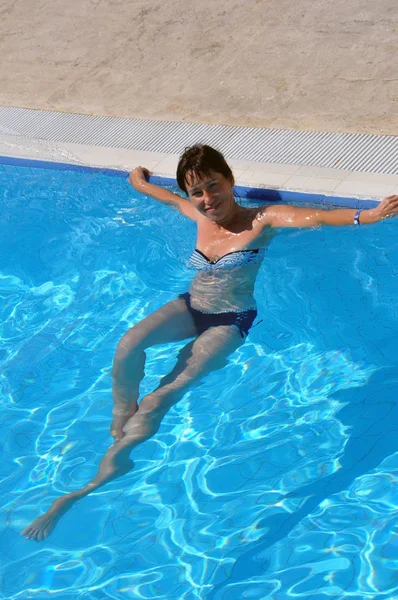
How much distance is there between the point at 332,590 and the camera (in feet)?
11.2

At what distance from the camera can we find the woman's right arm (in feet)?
15.1

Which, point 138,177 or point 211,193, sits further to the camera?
point 138,177

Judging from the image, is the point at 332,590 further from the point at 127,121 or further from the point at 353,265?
the point at 127,121

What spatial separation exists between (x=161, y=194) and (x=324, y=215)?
4.00 ft

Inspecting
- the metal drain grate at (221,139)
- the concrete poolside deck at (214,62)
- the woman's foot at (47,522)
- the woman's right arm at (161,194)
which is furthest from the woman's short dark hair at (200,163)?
the concrete poolside deck at (214,62)

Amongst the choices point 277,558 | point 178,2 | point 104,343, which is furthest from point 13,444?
point 178,2

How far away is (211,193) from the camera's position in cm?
405

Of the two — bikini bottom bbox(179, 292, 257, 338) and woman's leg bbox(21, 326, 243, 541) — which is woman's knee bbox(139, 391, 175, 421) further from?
bikini bottom bbox(179, 292, 257, 338)

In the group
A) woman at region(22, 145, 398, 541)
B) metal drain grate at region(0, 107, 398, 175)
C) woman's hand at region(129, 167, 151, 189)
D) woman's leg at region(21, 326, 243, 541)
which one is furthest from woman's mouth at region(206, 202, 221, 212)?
metal drain grate at region(0, 107, 398, 175)

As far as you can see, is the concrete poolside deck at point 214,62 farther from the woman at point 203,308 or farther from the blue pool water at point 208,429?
the woman at point 203,308

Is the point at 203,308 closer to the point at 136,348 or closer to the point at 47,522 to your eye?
the point at 136,348

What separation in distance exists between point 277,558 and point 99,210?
313cm

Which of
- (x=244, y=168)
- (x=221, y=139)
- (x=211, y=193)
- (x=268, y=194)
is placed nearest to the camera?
(x=211, y=193)

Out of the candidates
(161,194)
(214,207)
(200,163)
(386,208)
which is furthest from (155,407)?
(161,194)
